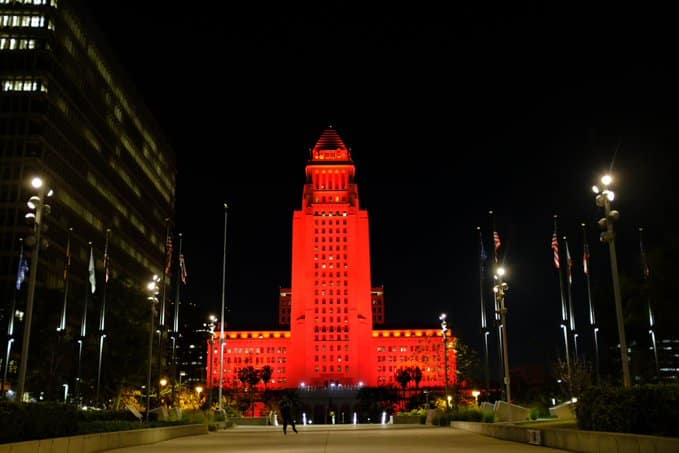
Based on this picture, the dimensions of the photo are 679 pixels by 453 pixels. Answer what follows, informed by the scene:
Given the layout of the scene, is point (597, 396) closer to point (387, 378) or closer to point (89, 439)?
point (89, 439)

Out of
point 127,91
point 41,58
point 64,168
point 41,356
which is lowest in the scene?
point 41,356

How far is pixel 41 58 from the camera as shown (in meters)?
94.4

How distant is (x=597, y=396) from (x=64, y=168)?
90.3 metres

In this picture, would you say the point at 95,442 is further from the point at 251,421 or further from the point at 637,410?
the point at 251,421

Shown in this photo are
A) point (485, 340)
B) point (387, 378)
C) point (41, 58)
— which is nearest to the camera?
point (485, 340)

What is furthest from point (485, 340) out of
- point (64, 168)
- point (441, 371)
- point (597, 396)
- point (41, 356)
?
point (441, 371)

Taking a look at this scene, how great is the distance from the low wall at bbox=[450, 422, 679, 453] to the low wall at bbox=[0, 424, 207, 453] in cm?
1462

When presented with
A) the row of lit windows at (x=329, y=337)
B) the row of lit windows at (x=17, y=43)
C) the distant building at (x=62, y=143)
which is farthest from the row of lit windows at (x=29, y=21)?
the row of lit windows at (x=329, y=337)

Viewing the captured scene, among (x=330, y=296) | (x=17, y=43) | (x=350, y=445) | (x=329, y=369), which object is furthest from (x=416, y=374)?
(x=350, y=445)

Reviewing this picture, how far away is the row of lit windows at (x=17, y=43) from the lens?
9544 cm

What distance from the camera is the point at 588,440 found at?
20.1 metres

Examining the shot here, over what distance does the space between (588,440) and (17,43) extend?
95.3 meters

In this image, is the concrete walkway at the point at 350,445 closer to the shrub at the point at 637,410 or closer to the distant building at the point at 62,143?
the shrub at the point at 637,410

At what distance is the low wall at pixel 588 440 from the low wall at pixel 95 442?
1462 cm
